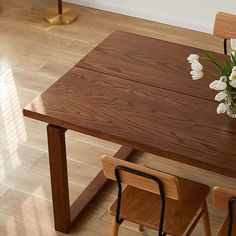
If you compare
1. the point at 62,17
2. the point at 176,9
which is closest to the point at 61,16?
the point at 62,17

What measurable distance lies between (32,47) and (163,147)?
2562 mm

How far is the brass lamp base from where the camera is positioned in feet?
17.2

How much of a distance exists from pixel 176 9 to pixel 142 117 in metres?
2.56

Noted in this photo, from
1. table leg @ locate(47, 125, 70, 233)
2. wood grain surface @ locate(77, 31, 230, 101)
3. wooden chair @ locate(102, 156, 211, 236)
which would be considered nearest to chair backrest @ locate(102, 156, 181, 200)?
wooden chair @ locate(102, 156, 211, 236)

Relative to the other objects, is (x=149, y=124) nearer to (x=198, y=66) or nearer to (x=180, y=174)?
(x=198, y=66)

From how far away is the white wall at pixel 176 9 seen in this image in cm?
498

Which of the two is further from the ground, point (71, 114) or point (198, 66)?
point (198, 66)

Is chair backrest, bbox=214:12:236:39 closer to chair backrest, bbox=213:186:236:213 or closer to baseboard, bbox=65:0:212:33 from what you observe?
chair backrest, bbox=213:186:236:213

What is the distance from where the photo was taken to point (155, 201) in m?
2.79

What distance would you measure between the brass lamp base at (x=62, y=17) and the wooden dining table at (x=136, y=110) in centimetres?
195

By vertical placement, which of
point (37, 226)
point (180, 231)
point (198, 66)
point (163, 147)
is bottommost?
point (37, 226)

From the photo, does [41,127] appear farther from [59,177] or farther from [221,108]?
[221,108]

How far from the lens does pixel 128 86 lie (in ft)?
9.82

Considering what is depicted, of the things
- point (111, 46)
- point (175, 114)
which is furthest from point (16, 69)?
point (175, 114)
